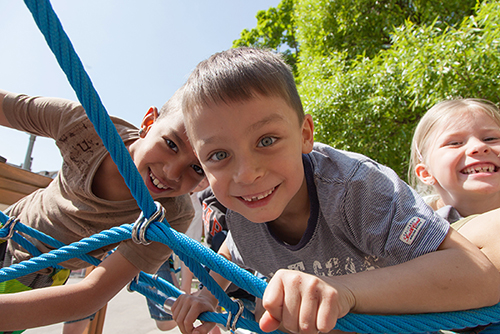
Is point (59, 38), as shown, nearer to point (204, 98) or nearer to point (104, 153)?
point (204, 98)

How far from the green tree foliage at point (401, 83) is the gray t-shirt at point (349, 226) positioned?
2.33 meters

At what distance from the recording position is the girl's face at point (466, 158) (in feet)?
2.97

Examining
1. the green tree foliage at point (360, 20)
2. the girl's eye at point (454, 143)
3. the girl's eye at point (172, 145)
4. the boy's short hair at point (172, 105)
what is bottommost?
the girl's eye at point (454, 143)

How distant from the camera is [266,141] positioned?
64 centimetres

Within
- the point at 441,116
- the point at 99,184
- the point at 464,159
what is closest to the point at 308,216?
the point at 464,159

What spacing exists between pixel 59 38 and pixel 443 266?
0.66m

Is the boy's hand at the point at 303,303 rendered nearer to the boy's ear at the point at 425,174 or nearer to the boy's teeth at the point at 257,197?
the boy's teeth at the point at 257,197

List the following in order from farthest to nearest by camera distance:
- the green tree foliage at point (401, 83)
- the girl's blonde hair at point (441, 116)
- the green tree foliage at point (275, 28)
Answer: the green tree foliage at point (275, 28) → the green tree foliage at point (401, 83) → the girl's blonde hair at point (441, 116)

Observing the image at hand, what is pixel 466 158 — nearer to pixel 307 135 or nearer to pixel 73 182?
pixel 307 135

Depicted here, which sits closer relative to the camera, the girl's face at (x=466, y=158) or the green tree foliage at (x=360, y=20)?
the girl's face at (x=466, y=158)

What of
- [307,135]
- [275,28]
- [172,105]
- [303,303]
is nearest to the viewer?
[303,303]

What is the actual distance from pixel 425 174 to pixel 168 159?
882mm

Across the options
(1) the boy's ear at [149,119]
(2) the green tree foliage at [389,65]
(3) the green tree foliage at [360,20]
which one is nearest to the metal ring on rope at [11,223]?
(1) the boy's ear at [149,119]

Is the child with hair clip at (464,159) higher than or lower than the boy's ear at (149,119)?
lower
